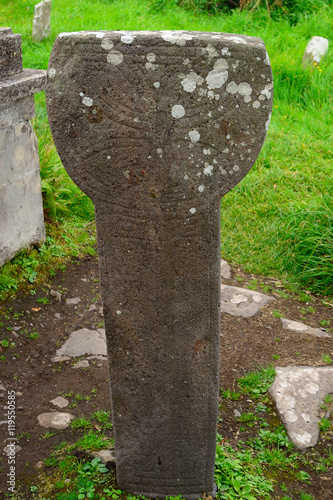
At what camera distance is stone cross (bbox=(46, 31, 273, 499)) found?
1.55 meters

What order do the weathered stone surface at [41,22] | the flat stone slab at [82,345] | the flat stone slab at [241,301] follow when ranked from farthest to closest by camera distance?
the weathered stone surface at [41,22] → the flat stone slab at [241,301] → the flat stone slab at [82,345]

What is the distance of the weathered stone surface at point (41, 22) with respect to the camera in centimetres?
774

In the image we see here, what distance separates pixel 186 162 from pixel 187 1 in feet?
26.0

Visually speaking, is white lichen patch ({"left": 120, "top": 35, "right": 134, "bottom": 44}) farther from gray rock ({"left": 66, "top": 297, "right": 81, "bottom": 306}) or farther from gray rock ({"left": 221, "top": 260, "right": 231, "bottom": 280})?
gray rock ({"left": 221, "top": 260, "right": 231, "bottom": 280})

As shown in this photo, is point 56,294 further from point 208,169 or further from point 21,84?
point 208,169

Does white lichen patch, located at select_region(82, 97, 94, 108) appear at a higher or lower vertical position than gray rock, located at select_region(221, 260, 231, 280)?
higher

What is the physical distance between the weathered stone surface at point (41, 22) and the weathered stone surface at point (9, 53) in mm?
4893

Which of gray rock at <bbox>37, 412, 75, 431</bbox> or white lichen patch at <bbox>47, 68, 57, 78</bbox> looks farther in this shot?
gray rock at <bbox>37, 412, 75, 431</bbox>

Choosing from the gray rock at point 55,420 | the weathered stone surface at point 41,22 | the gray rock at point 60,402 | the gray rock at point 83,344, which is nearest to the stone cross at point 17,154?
the gray rock at point 83,344

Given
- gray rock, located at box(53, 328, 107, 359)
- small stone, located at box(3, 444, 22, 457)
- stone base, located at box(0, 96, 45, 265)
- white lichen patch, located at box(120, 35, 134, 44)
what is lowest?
gray rock, located at box(53, 328, 107, 359)

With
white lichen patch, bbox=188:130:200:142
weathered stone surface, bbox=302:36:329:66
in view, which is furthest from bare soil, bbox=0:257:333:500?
weathered stone surface, bbox=302:36:329:66

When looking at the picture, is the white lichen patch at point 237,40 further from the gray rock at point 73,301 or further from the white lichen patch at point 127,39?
the gray rock at point 73,301

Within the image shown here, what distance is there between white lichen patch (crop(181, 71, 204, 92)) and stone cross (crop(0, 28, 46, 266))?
210 cm

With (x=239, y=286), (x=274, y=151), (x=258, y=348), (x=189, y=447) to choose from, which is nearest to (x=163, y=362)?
(x=189, y=447)
